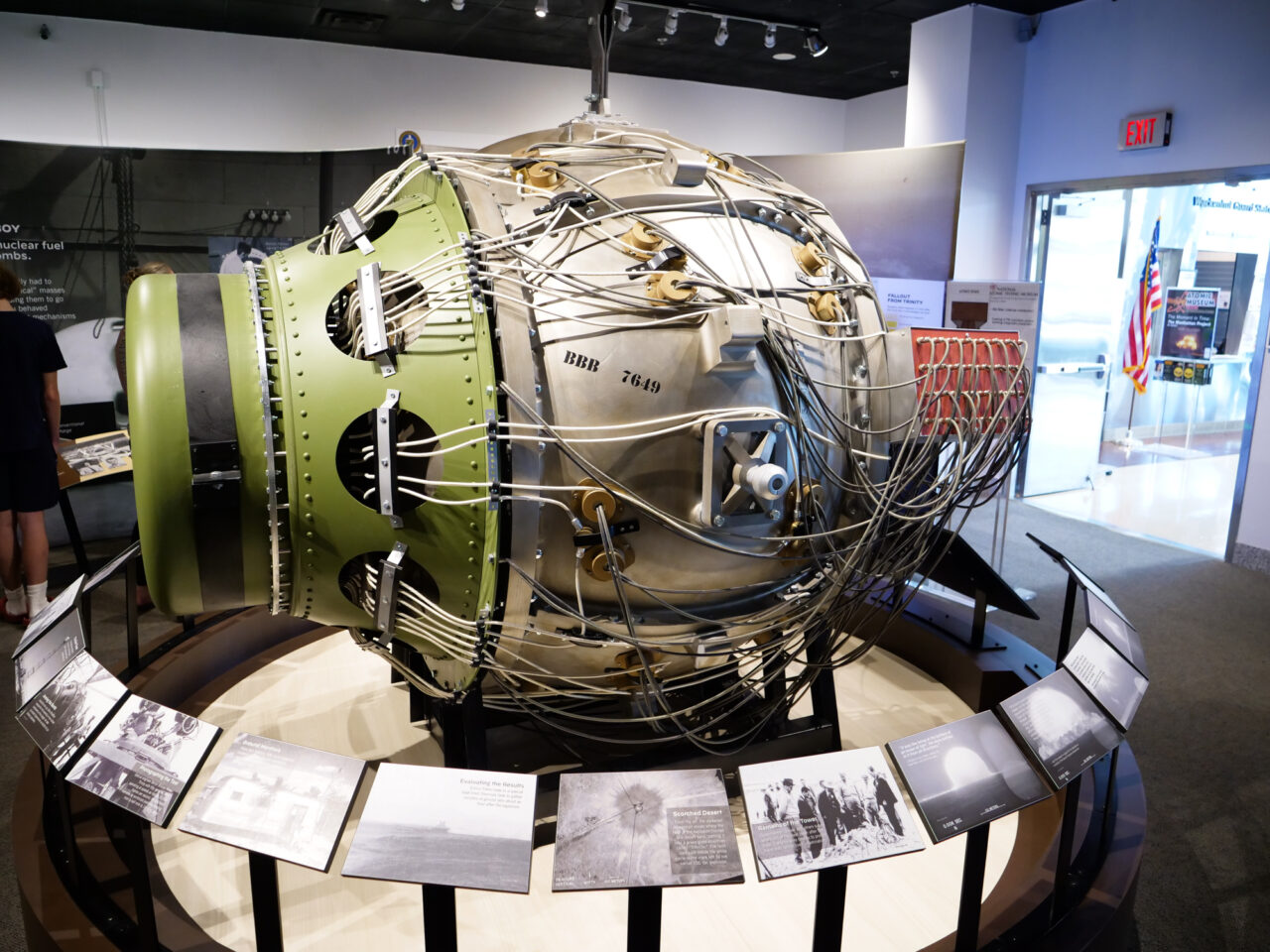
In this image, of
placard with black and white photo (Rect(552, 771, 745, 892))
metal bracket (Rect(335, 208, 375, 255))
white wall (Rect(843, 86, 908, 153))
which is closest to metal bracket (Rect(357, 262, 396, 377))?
metal bracket (Rect(335, 208, 375, 255))

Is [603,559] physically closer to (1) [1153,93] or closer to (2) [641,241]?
(2) [641,241]

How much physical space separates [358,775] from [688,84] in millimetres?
7872

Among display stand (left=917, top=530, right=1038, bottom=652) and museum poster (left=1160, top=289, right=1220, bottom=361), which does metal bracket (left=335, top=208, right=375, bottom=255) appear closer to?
display stand (left=917, top=530, right=1038, bottom=652)

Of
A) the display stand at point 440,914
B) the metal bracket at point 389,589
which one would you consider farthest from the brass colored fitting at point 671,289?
the display stand at point 440,914

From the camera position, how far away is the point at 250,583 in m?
2.04

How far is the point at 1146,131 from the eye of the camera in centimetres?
603

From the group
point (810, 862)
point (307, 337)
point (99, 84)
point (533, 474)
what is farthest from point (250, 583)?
point (99, 84)

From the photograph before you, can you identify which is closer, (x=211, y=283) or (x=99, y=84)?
(x=211, y=283)

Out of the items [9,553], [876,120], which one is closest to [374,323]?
[9,553]

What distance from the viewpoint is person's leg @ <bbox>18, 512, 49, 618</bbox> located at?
444cm

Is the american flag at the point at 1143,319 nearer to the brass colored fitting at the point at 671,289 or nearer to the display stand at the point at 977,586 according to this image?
the display stand at the point at 977,586

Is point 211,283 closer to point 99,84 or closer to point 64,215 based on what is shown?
point 64,215

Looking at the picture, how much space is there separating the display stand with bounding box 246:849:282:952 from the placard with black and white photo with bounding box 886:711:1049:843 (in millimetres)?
1122

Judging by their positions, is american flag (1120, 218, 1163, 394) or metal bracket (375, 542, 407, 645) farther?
american flag (1120, 218, 1163, 394)
